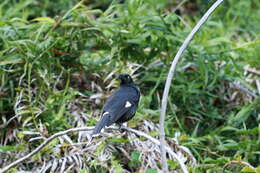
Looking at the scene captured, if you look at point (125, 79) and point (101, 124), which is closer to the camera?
point (101, 124)

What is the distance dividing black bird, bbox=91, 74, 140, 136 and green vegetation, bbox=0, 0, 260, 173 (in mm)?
254

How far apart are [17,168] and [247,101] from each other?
2435 mm

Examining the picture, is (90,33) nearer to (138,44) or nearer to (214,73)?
(138,44)

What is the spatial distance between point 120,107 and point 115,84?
850 millimetres

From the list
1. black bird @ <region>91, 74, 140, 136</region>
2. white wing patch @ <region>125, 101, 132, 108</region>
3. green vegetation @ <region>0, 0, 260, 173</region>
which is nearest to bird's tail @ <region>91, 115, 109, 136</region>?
black bird @ <region>91, 74, 140, 136</region>

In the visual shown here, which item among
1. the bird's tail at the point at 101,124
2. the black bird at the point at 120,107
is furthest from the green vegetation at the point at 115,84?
the bird's tail at the point at 101,124

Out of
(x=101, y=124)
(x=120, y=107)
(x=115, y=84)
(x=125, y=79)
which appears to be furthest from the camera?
(x=115, y=84)

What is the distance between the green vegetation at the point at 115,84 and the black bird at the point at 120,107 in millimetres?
254

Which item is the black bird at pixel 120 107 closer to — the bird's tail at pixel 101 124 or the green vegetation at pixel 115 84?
the bird's tail at pixel 101 124

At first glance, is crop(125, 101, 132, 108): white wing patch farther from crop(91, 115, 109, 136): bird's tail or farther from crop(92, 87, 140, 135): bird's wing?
crop(91, 115, 109, 136): bird's tail

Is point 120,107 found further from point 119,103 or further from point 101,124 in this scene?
point 101,124

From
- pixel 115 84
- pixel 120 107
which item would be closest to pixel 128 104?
pixel 120 107

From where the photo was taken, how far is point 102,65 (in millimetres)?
5281

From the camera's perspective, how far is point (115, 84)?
17.3 ft
